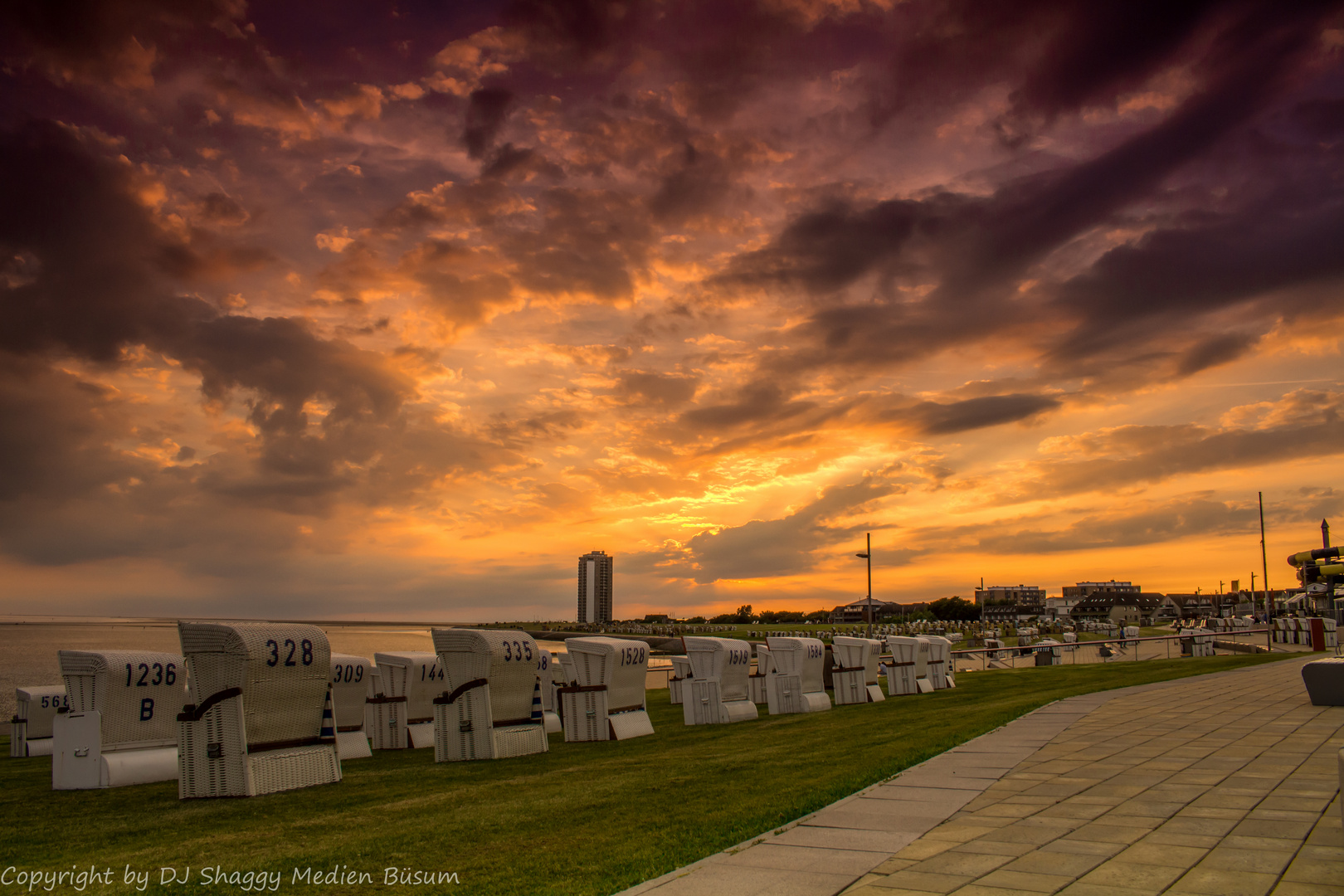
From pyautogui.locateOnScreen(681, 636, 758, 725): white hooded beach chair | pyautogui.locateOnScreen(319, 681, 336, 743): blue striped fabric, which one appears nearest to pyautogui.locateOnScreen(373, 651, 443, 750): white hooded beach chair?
pyautogui.locateOnScreen(681, 636, 758, 725): white hooded beach chair

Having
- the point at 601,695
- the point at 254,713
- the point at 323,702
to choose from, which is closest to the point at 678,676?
the point at 601,695

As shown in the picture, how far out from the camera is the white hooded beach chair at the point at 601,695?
54.1 feet

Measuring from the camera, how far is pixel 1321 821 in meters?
5.75

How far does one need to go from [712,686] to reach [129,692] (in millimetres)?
10891

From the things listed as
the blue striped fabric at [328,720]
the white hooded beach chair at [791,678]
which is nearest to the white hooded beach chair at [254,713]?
the blue striped fabric at [328,720]

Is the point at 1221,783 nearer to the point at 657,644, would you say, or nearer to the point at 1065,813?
the point at 1065,813

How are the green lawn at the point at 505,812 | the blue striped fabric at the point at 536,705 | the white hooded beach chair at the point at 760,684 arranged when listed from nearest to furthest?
the green lawn at the point at 505,812 < the blue striped fabric at the point at 536,705 < the white hooded beach chair at the point at 760,684

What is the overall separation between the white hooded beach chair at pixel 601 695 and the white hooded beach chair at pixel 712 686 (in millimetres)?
1515

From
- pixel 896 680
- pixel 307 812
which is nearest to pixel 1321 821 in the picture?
pixel 307 812

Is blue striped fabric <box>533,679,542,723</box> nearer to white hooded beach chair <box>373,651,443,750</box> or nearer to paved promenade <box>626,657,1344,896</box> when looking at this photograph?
white hooded beach chair <box>373,651,443,750</box>

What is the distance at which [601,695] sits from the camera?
16484 millimetres

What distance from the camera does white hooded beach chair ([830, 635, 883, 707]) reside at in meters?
22.9

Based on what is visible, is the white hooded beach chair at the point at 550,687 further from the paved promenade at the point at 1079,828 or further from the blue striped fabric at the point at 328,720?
the paved promenade at the point at 1079,828

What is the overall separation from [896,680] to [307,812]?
66.9ft
